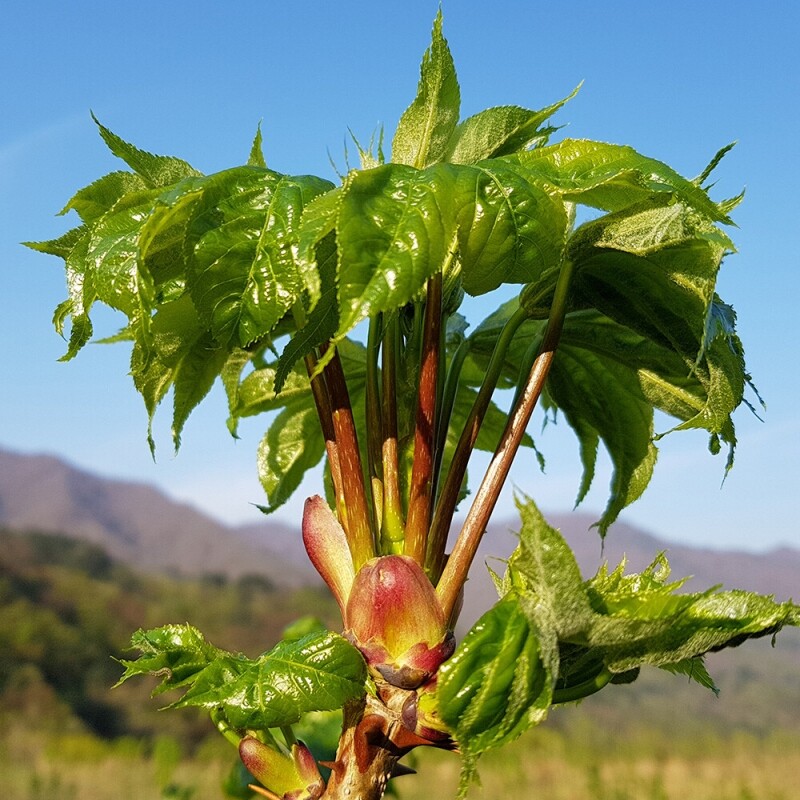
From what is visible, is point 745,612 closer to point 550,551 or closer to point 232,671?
point 550,551

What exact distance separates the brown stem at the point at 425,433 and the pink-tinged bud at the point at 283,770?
247 millimetres

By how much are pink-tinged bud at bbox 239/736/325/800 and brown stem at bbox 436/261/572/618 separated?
22cm

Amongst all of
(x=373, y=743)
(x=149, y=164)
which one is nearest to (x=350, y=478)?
(x=373, y=743)

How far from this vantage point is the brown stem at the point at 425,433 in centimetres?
88

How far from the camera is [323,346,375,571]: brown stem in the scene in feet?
2.89

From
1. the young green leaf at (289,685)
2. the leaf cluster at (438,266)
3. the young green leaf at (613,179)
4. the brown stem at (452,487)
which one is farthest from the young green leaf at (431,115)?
the young green leaf at (289,685)

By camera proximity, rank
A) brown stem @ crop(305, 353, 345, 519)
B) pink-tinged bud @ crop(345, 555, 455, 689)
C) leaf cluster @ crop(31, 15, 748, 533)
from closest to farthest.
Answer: leaf cluster @ crop(31, 15, 748, 533) → pink-tinged bud @ crop(345, 555, 455, 689) → brown stem @ crop(305, 353, 345, 519)

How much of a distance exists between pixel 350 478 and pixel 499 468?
0.15m

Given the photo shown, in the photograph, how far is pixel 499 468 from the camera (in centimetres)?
88

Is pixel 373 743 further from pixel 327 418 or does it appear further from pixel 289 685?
pixel 327 418

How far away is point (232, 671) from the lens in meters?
0.84

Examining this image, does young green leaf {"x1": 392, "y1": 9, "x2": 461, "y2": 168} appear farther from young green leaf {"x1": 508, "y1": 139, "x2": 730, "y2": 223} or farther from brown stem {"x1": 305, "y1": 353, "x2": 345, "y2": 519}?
brown stem {"x1": 305, "y1": 353, "x2": 345, "y2": 519}

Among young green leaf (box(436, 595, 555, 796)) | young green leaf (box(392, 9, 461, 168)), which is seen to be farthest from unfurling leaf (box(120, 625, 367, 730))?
young green leaf (box(392, 9, 461, 168))

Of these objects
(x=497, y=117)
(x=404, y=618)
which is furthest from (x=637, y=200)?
(x=404, y=618)
